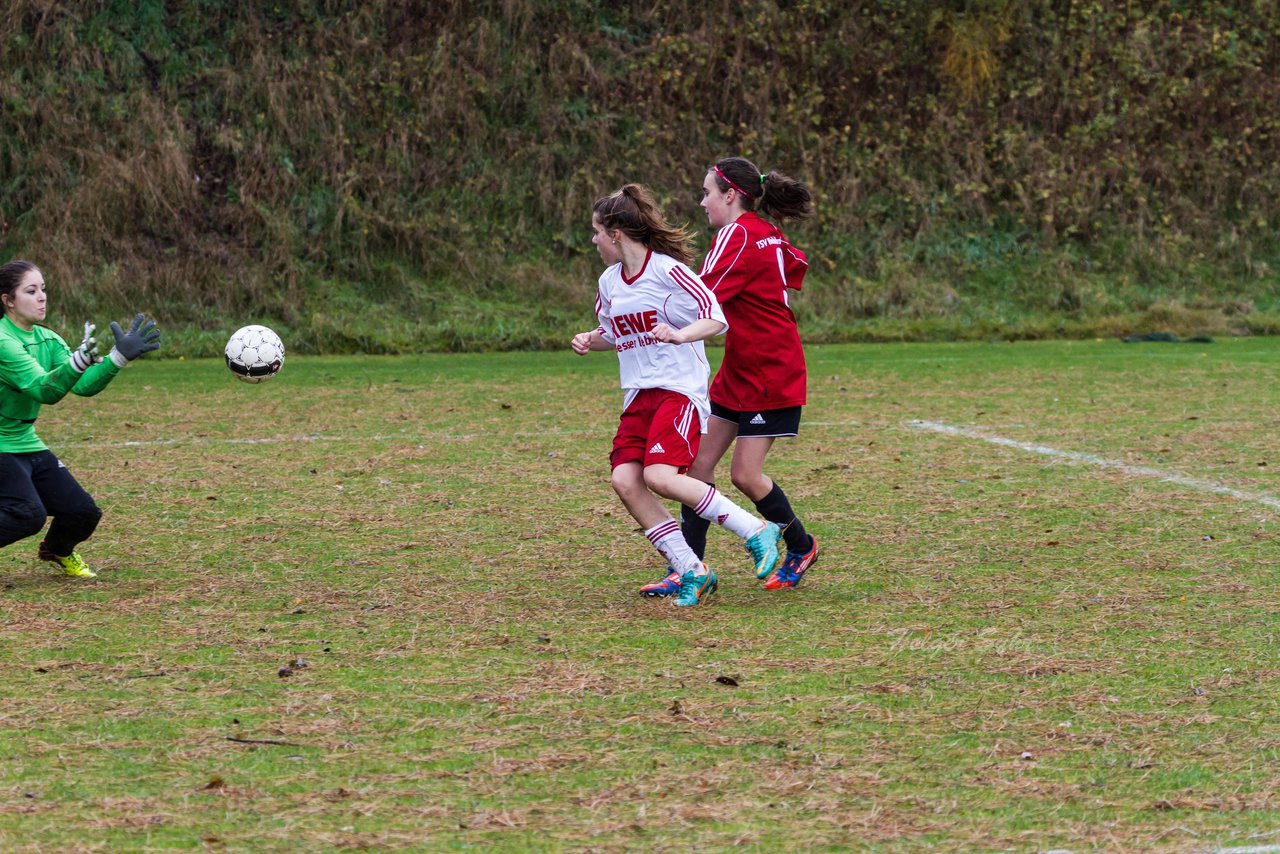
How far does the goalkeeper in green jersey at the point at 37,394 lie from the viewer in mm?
5914

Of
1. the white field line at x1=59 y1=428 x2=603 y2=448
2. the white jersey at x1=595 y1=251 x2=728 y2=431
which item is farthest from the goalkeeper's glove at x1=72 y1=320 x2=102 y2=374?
the white field line at x1=59 y1=428 x2=603 y2=448

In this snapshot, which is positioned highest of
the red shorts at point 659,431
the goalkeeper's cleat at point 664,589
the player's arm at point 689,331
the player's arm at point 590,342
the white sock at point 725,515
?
the player's arm at point 689,331

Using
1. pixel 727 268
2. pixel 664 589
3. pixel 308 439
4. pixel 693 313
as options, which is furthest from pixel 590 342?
pixel 308 439

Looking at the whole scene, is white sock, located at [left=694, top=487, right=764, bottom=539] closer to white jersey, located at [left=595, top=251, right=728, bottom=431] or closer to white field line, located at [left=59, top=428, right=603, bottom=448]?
white jersey, located at [left=595, top=251, right=728, bottom=431]

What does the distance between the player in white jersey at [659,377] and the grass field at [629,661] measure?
27 cm

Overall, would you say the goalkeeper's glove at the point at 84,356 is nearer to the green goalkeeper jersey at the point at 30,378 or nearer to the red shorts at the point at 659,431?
the green goalkeeper jersey at the point at 30,378

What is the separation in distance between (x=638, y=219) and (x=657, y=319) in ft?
1.26

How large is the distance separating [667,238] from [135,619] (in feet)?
7.90

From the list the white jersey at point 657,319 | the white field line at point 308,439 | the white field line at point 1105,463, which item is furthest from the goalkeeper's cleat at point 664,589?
the white field line at point 308,439

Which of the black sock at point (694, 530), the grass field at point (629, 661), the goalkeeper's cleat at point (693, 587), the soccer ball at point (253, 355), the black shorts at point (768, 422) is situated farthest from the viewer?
the soccer ball at point (253, 355)

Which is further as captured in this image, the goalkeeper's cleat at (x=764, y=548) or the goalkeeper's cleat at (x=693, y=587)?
the goalkeeper's cleat at (x=764, y=548)

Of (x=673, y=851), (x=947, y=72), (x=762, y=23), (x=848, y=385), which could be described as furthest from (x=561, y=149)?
(x=673, y=851)

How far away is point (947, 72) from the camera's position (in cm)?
2505

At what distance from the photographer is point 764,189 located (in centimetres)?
605
